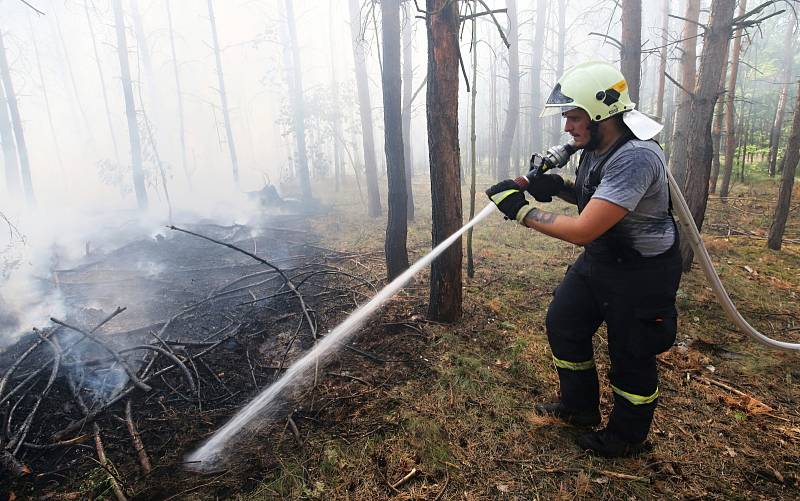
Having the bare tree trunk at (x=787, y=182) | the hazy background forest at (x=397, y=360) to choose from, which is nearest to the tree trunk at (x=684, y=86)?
the hazy background forest at (x=397, y=360)

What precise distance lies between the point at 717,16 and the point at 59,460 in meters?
9.64

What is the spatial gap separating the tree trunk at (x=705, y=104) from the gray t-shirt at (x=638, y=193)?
467 cm

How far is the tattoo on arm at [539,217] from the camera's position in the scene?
2494mm

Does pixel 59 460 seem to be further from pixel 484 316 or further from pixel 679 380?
pixel 679 380

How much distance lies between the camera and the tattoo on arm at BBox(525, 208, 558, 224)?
249 centimetres

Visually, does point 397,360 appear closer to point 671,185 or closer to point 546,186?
point 546,186

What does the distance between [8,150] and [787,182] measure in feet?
94.5

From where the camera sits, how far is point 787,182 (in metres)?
6.88

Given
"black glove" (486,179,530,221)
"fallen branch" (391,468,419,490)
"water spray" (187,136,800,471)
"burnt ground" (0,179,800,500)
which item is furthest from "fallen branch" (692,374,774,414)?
"fallen branch" (391,468,419,490)

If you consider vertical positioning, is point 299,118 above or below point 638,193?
above

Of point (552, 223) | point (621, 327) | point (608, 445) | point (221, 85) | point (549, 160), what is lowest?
point (608, 445)

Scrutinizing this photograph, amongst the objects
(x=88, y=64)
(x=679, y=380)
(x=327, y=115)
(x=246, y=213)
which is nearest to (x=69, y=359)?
(x=679, y=380)

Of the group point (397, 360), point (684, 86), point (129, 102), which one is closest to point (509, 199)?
point (397, 360)

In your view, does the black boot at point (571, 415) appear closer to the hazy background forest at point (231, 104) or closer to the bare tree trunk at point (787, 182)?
the hazy background forest at point (231, 104)
